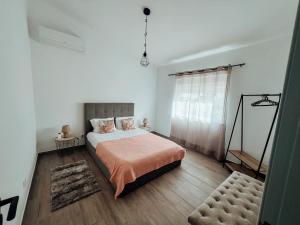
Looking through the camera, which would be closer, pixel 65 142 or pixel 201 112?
pixel 65 142

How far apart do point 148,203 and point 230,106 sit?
2670 millimetres

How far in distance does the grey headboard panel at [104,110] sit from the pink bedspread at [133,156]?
1089 millimetres

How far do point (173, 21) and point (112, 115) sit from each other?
9.08 ft

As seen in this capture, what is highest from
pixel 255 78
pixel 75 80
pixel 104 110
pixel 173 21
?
pixel 173 21

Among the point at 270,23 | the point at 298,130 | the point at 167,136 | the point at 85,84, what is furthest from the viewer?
the point at 167,136

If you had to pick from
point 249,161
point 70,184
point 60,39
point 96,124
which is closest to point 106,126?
point 96,124

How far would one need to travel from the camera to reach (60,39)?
2.86 m

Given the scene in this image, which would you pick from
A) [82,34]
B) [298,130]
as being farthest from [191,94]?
[298,130]

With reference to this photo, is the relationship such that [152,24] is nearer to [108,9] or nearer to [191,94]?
[108,9]

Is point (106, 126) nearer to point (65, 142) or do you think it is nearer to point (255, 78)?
point (65, 142)

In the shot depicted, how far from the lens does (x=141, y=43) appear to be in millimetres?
3588

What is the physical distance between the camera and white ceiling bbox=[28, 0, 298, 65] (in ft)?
6.46

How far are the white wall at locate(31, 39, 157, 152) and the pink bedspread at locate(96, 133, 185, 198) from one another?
4.60 feet

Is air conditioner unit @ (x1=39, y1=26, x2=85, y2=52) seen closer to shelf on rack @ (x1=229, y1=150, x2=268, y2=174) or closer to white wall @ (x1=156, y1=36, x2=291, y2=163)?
white wall @ (x1=156, y1=36, x2=291, y2=163)
